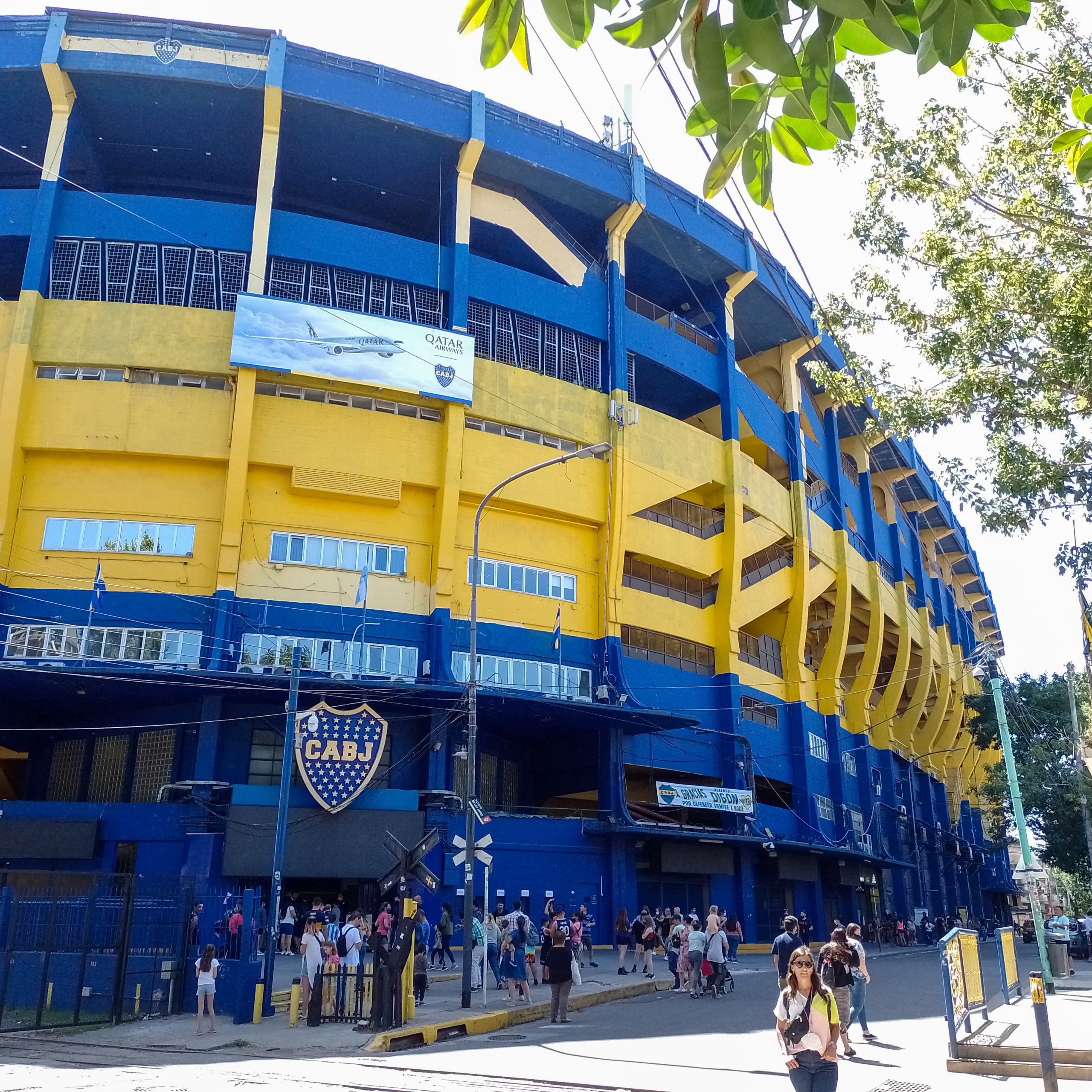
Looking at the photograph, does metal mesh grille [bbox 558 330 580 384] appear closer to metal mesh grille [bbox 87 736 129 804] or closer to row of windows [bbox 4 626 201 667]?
row of windows [bbox 4 626 201 667]

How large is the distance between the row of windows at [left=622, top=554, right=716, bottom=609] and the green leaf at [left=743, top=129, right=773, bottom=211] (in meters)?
34.7

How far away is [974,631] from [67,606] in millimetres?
79452

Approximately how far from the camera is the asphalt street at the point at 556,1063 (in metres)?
11.4

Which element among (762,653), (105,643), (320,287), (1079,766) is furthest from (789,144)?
(1079,766)

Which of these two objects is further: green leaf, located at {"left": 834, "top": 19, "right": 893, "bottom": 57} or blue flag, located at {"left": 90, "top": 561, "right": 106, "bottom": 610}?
blue flag, located at {"left": 90, "top": 561, "right": 106, "bottom": 610}

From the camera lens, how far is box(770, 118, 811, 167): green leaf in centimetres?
331

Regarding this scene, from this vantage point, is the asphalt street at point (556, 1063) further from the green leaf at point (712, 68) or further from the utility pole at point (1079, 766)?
the utility pole at point (1079, 766)

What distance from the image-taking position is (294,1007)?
658 inches

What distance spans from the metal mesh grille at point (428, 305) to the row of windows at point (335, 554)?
812cm

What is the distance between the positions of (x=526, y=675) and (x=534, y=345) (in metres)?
12.1

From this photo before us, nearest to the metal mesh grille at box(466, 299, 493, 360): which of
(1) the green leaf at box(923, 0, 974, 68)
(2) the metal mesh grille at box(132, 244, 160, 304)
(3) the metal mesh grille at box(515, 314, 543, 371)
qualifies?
(3) the metal mesh grille at box(515, 314, 543, 371)

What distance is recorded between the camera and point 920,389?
15570mm

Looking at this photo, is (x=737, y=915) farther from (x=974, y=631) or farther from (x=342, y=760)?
(x=974, y=631)

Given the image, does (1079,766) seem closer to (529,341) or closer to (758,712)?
(758,712)
